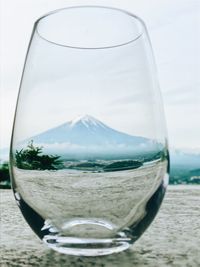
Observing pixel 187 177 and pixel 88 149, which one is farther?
pixel 187 177

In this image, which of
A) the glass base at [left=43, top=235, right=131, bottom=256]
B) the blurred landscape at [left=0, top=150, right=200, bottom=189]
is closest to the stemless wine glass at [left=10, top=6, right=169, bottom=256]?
the glass base at [left=43, top=235, right=131, bottom=256]

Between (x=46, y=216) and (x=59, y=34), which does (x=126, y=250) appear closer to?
(x=46, y=216)

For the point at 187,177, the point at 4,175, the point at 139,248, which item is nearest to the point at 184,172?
the point at 187,177

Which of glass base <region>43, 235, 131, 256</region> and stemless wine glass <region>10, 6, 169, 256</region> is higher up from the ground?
stemless wine glass <region>10, 6, 169, 256</region>

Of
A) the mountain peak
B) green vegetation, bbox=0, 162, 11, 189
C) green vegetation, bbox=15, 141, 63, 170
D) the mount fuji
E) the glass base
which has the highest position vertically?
the mountain peak

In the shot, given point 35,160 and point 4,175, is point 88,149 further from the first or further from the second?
point 4,175

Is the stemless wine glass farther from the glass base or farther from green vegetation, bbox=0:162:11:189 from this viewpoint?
green vegetation, bbox=0:162:11:189

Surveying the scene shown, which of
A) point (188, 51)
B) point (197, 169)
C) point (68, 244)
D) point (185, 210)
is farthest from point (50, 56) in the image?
point (188, 51)
